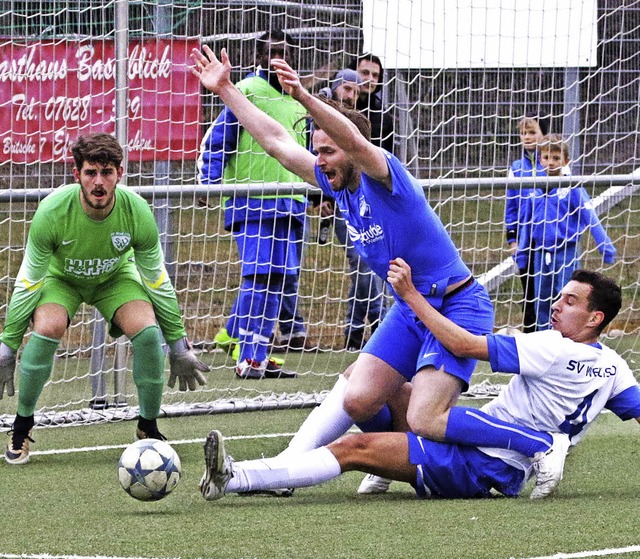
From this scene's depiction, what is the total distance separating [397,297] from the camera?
5973 mm

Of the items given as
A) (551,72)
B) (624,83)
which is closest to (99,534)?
(551,72)

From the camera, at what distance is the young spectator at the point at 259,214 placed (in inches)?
348

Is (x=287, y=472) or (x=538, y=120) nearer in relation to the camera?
(x=287, y=472)

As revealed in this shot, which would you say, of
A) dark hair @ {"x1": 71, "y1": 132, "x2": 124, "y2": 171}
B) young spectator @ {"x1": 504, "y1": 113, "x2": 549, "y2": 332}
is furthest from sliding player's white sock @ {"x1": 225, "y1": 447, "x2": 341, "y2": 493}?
young spectator @ {"x1": 504, "y1": 113, "x2": 549, "y2": 332}

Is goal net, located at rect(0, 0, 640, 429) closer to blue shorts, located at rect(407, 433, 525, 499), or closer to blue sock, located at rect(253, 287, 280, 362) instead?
blue sock, located at rect(253, 287, 280, 362)

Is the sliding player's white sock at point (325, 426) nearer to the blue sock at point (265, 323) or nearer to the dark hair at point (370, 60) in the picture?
the blue sock at point (265, 323)

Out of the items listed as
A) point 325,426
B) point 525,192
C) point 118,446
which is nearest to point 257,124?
point 325,426

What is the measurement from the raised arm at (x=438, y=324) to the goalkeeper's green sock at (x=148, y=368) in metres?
1.69

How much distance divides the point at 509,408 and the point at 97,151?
229 centimetres

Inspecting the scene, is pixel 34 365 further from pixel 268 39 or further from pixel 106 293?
pixel 268 39

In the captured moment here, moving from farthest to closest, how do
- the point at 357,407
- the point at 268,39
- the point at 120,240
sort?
the point at 268,39 < the point at 120,240 < the point at 357,407

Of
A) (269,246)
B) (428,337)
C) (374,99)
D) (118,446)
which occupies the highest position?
(374,99)

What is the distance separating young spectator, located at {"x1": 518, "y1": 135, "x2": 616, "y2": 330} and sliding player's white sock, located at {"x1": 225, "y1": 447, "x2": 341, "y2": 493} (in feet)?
13.7

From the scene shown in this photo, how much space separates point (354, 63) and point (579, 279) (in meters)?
3.74
